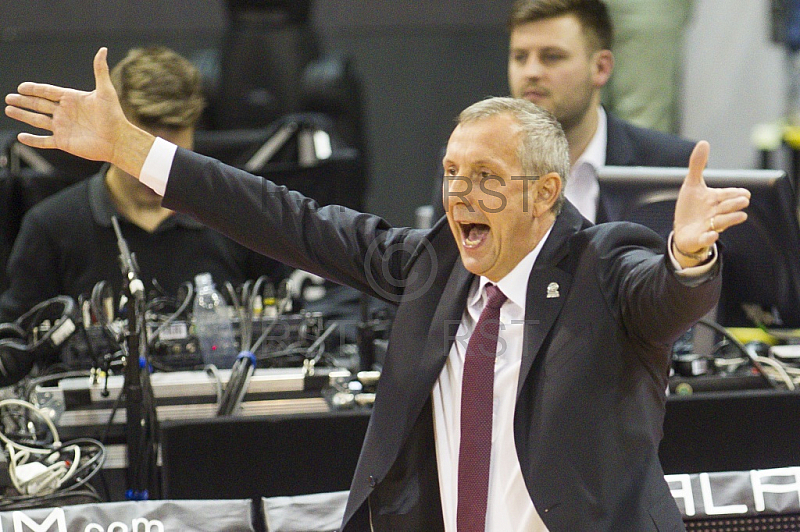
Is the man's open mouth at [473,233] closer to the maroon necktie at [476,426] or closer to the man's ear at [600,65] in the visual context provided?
the maroon necktie at [476,426]

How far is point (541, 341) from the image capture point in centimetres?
203

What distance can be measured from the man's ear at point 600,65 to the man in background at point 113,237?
4.25 feet

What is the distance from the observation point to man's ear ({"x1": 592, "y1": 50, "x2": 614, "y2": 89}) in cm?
362

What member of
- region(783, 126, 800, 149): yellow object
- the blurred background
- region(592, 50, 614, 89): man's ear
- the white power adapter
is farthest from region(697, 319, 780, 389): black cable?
the blurred background

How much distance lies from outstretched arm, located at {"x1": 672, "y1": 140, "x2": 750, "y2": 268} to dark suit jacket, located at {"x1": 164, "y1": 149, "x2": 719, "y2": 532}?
0.17ft

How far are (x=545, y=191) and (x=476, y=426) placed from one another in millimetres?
470

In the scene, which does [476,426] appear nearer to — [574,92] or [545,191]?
[545,191]

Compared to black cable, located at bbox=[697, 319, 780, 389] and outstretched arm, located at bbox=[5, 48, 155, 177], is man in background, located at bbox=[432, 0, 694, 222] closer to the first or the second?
black cable, located at bbox=[697, 319, 780, 389]

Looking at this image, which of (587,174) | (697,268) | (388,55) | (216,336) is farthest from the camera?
(388,55)

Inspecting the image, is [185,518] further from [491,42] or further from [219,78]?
[491,42]

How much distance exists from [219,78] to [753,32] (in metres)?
2.90

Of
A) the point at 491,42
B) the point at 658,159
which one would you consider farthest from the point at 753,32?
the point at 658,159

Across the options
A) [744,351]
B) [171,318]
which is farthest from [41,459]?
[744,351]

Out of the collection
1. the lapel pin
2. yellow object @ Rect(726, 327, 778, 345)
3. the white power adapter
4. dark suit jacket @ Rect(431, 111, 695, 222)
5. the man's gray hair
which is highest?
the man's gray hair
